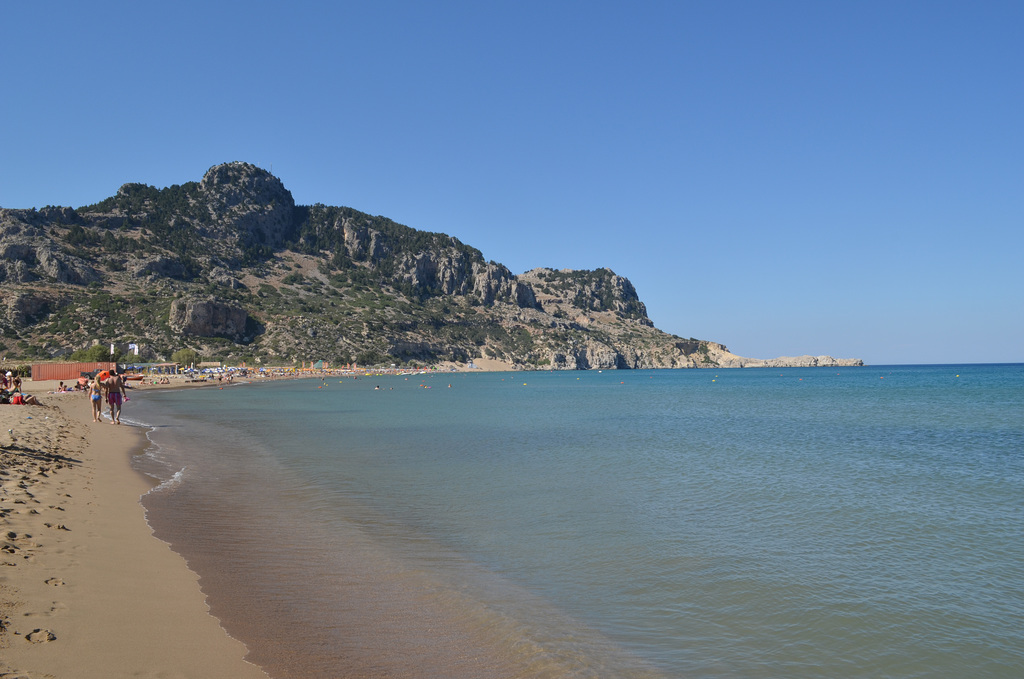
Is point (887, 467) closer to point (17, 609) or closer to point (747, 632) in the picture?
point (747, 632)

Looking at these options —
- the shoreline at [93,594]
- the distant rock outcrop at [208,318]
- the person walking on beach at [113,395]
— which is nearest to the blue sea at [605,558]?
the shoreline at [93,594]

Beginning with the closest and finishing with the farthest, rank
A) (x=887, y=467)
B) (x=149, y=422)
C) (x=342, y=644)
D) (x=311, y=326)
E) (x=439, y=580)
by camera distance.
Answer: (x=342, y=644)
(x=439, y=580)
(x=887, y=467)
(x=149, y=422)
(x=311, y=326)

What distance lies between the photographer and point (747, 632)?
7.04m

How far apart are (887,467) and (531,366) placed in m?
174

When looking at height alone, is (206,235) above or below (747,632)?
above

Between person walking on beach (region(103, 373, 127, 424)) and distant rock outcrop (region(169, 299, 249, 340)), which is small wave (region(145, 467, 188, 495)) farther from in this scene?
distant rock outcrop (region(169, 299, 249, 340))

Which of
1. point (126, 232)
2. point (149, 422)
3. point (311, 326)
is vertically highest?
point (126, 232)

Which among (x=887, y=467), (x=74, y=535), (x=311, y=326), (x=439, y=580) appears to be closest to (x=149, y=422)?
(x=74, y=535)

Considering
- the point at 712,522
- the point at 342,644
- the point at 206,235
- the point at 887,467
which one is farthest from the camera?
the point at 206,235

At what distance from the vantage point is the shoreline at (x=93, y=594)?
525 cm

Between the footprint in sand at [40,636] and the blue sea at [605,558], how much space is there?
1.52 meters

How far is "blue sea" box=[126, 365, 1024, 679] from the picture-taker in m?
6.42

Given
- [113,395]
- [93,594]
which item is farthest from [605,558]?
[113,395]

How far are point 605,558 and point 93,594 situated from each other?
674 centimetres
